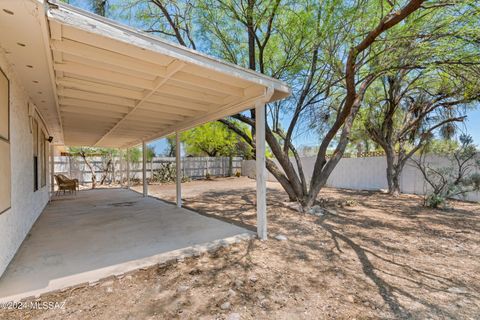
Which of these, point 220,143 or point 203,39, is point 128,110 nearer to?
point 203,39

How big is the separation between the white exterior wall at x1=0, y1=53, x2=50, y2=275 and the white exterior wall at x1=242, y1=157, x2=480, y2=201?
10.4 metres

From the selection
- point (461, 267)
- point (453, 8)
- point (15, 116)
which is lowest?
point (461, 267)

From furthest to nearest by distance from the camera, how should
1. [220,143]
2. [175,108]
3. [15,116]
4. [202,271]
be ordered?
[220,143] → [175,108] → [15,116] → [202,271]

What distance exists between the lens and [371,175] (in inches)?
394

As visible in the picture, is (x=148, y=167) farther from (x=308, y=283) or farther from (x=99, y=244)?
(x=308, y=283)

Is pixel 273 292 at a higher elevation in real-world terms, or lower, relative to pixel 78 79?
lower

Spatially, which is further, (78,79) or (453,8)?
(453,8)

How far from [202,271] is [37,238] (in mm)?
2952

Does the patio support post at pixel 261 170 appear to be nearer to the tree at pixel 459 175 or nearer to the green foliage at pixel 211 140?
the tree at pixel 459 175

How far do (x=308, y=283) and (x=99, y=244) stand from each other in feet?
9.64

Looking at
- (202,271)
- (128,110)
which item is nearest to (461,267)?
(202,271)

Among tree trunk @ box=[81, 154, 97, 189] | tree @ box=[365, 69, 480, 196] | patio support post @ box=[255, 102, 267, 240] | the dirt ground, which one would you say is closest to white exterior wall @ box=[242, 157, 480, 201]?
tree @ box=[365, 69, 480, 196]

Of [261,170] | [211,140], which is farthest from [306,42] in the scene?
[211,140]

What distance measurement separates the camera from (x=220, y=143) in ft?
50.7
